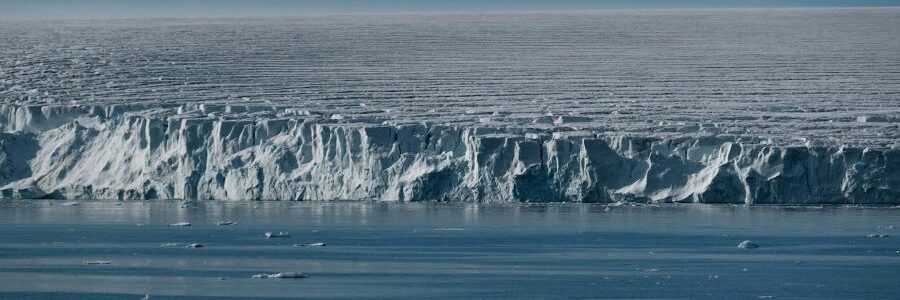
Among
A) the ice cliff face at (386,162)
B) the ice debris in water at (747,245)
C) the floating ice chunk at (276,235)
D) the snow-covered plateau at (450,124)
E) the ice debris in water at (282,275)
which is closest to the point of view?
the ice debris in water at (282,275)

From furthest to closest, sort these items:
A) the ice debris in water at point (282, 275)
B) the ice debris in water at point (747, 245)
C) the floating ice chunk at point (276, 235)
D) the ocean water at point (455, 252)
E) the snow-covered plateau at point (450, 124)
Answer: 1. the snow-covered plateau at point (450, 124)
2. the floating ice chunk at point (276, 235)
3. the ice debris in water at point (747, 245)
4. the ice debris in water at point (282, 275)
5. the ocean water at point (455, 252)

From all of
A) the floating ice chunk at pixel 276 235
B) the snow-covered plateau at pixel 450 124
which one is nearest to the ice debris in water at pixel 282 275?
the floating ice chunk at pixel 276 235

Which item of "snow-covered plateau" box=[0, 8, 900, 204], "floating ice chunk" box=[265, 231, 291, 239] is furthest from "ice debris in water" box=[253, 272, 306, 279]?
"snow-covered plateau" box=[0, 8, 900, 204]

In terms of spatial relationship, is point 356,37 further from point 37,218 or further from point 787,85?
point 37,218

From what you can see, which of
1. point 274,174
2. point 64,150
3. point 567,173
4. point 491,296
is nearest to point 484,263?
point 491,296

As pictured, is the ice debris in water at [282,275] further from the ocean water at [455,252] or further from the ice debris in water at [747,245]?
the ice debris in water at [747,245]
